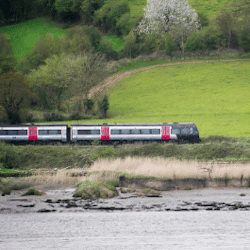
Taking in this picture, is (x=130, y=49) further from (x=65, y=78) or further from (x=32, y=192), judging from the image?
(x=32, y=192)

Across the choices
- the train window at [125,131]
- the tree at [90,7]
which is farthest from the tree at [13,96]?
the tree at [90,7]

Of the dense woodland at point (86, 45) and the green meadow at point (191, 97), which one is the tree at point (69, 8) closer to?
the dense woodland at point (86, 45)

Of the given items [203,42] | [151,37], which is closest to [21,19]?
[151,37]

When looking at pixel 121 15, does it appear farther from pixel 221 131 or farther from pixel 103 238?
pixel 103 238

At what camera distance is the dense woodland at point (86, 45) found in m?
69.3

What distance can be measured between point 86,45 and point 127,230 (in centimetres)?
8065

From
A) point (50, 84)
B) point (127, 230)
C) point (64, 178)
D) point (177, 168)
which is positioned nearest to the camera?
point (127, 230)

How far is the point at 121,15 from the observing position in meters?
126

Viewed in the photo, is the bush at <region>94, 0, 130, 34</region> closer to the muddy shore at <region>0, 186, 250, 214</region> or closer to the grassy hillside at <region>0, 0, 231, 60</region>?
the grassy hillside at <region>0, 0, 231, 60</region>

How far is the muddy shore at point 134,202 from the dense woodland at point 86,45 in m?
28.0

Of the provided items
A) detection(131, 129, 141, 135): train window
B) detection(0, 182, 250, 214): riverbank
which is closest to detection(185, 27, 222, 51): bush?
detection(131, 129, 141, 135): train window

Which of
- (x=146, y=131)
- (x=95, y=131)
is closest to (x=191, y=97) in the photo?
(x=146, y=131)

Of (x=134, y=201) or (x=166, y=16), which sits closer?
(x=134, y=201)

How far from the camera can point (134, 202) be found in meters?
30.9
